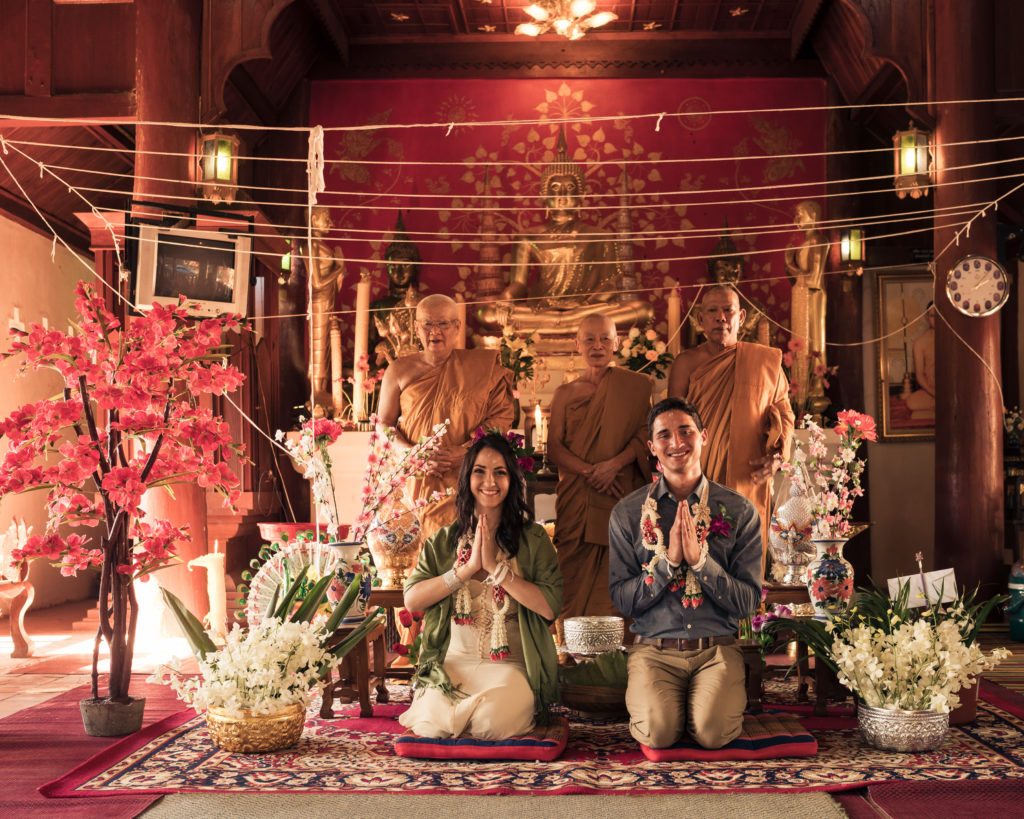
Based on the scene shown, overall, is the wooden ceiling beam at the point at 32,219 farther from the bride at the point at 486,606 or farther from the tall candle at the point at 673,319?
the bride at the point at 486,606

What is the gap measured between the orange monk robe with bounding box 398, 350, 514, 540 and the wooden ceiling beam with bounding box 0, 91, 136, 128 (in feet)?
Result: 9.12

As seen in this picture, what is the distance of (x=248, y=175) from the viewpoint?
800cm

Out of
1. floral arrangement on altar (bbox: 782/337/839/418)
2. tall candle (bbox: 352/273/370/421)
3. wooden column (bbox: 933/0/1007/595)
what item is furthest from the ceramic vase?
tall candle (bbox: 352/273/370/421)

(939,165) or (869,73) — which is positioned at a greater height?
(869,73)

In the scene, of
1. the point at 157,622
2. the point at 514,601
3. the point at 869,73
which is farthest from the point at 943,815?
the point at 869,73

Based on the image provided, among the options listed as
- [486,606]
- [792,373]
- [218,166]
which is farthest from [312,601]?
[792,373]

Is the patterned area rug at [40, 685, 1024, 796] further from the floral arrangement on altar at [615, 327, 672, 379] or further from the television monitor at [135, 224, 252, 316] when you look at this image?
the floral arrangement on altar at [615, 327, 672, 379]

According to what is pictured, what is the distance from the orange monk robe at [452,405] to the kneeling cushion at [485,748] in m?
1.49

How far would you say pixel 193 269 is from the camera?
18.3ft

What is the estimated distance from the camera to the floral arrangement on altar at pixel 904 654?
3.15m

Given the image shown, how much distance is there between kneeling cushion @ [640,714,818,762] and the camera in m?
3.07

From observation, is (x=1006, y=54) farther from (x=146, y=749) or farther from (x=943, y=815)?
(x=146, y=749)

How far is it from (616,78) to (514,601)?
5.88m

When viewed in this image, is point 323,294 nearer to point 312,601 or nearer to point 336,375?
point 336,375
